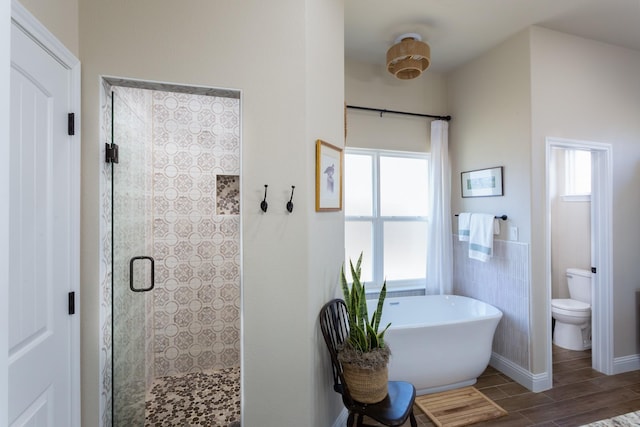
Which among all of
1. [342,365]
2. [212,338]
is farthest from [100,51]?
[212,338]

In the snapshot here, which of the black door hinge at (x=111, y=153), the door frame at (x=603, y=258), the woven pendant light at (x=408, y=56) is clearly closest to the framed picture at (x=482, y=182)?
the door frame at (x=603, y=258)

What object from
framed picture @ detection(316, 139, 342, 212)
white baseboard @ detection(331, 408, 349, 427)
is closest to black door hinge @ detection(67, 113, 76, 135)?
framed picture @ detection(316, 139, 342, 212)

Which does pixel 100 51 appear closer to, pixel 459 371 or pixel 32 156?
pixel 32 156

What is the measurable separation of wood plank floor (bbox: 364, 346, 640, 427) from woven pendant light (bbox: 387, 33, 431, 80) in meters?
Result: 2.81

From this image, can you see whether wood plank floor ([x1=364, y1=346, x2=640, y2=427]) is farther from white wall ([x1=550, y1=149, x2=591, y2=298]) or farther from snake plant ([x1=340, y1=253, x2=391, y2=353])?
white wall ([x1=550, y1=149, x2=591, y2=298])

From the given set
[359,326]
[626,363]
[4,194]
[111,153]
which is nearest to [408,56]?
[359,326]

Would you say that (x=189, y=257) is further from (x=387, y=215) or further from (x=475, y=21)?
(x=475, y=21)

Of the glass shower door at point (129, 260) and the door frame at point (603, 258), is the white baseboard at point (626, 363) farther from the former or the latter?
the glass shower door at point (129, 260)

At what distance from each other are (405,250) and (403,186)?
72 centimetres

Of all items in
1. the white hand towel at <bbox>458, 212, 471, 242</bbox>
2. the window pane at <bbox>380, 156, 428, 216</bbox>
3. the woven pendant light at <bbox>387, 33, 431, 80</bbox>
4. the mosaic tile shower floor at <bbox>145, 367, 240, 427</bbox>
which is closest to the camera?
the mosaic tile shower floor at <bbox>145, 367, 240, 427</bbox>

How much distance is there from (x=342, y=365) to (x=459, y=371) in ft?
4.43

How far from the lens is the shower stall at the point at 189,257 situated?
2252mm

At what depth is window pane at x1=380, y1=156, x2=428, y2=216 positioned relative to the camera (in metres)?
3.28

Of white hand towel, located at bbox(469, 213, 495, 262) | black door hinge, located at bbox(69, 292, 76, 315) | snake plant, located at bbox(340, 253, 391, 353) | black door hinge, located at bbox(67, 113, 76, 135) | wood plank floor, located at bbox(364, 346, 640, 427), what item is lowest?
wood plank floor, located at bbox(364, 346, 640, 427)
